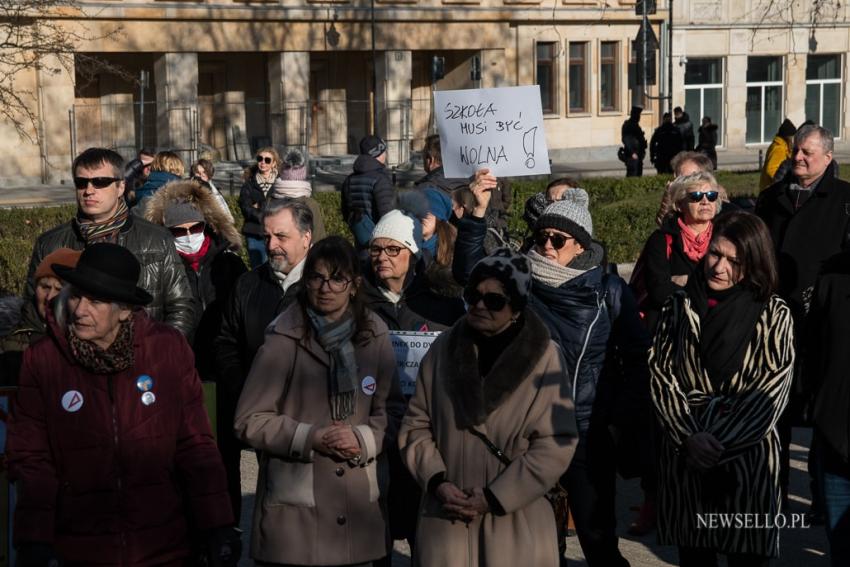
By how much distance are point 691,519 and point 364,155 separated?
7.90 m

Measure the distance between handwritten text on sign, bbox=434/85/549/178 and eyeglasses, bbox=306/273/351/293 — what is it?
261 cm

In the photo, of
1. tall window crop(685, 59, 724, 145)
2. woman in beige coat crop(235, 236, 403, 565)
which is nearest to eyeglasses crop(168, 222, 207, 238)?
woman in beige coat crop(235, 236, 403, 565)

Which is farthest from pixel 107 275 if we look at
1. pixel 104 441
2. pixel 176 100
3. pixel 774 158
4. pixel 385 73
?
pixel 385 73

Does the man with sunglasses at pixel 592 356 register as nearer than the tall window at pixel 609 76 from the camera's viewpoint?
Yes

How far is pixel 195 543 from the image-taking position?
16.2 feet

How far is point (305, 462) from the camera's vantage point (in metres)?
5.28

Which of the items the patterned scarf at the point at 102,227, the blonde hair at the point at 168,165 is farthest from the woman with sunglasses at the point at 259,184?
the patterned scarf at the point at 102,227

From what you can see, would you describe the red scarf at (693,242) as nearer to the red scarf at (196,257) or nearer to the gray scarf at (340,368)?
the red scarf at (196,257)

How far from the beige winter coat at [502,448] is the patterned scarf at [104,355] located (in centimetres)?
103

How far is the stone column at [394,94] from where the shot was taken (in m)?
41.8

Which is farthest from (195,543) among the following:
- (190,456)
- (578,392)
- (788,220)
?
(788,220)

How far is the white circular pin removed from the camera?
15.4 feet

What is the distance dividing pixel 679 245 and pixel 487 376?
2966 millimetres

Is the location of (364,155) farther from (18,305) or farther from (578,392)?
(578,392)
